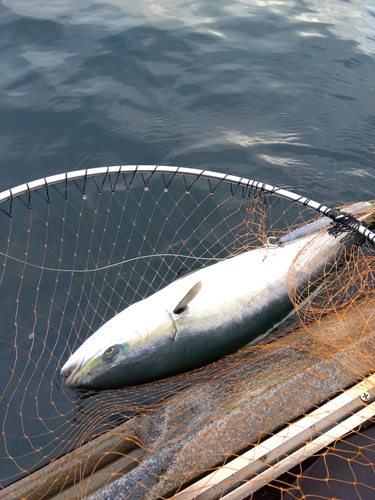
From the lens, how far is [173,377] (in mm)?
3992

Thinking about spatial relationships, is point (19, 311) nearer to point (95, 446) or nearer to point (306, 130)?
point (95, 446)

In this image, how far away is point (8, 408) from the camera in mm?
4109

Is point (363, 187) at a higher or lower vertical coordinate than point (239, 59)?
lower

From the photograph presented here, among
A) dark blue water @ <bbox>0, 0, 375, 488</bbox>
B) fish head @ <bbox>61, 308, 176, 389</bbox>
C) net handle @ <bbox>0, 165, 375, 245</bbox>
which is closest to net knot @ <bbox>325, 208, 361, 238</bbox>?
net handle @ <bbox>0, 165, 375, 245</bbox>

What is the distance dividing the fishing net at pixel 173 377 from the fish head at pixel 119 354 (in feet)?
1.30

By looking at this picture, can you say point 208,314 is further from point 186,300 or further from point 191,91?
point 191,91

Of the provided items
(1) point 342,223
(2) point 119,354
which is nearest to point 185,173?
(1) point 342,223

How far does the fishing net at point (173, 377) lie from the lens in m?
2.97

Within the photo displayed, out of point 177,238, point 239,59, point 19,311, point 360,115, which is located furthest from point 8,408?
point 239,59

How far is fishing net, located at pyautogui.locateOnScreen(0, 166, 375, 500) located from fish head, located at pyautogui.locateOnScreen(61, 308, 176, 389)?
1.30 feet

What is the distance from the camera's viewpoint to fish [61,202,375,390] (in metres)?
3.74

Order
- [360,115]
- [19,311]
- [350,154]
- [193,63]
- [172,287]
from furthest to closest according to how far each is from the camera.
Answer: [193,63]
[360,115]
[350,154]
[19,311]
[172,287]

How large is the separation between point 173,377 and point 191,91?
5575 mm

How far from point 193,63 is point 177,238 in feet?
15.0
